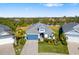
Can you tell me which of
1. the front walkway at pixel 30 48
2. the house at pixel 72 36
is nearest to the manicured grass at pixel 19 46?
the front walkway at pixel 30 48

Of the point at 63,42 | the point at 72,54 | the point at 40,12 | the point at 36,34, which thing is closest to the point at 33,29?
the point at 36,34

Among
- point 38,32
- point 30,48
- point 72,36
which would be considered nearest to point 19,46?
point 30,48

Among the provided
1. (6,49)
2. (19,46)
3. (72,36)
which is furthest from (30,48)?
(72,36)

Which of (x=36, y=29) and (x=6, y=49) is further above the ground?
(x=36, y=29)

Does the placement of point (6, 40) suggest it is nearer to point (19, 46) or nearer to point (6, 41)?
point (6, 41)

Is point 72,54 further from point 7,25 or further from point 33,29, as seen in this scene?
point 7,25

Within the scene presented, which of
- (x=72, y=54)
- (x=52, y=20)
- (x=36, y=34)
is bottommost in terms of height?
(x=72, y=54)

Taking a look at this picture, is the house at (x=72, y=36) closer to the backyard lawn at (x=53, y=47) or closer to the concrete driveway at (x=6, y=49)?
the backyard lawn at (x=53, y=47)
